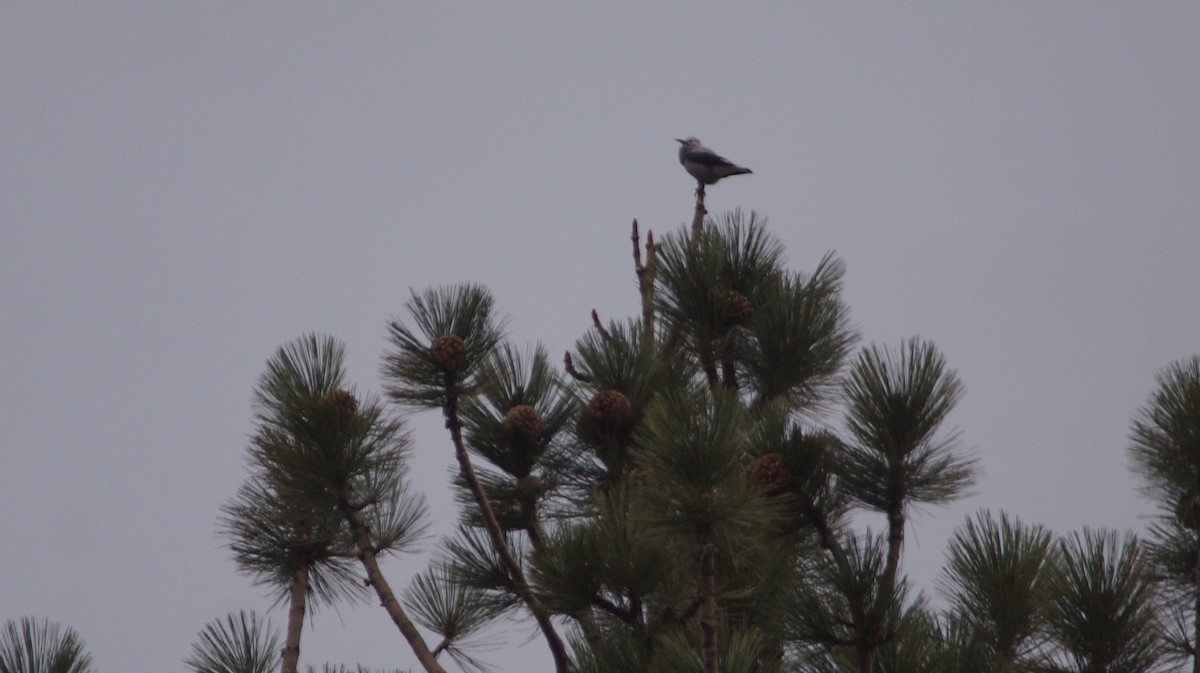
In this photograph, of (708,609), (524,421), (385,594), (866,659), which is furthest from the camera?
(524,421)

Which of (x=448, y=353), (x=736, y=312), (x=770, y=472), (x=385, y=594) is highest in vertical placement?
(x=736, y=312)

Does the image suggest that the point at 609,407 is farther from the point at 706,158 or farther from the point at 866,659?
the point at 706,158

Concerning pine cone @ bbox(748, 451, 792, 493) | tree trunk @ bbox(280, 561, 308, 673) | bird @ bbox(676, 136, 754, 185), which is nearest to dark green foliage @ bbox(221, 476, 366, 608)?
tree trunk @ bbox(280, 561, 308, 673)

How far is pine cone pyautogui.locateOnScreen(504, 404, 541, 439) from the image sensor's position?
4.08 m

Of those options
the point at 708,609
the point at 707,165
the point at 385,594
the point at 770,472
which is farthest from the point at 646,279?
the point at 707,165

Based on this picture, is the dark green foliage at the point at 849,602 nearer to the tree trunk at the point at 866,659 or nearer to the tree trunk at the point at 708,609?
the tree trunk at the point at 866,659

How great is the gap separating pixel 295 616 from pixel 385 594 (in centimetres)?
60

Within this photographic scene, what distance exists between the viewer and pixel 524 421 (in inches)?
161

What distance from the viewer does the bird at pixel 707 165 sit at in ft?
29.2

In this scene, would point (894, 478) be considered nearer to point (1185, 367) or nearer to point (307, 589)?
point (1185, 367)

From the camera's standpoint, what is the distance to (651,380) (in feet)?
13.8

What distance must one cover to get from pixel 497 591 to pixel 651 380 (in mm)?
841

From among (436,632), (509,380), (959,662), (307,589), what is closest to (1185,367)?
(959,662)

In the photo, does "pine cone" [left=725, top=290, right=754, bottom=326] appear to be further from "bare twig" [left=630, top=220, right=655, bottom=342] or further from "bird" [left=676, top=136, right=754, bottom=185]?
"bird" [left=676, top=136, right=754, bottom=185]
